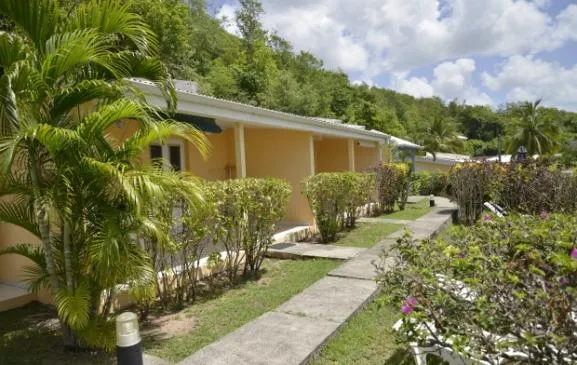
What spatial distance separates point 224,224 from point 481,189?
8908 millimetres

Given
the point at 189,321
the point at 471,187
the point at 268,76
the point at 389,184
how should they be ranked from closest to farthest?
the point at 189,321 < the point at 471,187 < the point at 389,184 < the point at 268,76

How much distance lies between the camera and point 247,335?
4305mm

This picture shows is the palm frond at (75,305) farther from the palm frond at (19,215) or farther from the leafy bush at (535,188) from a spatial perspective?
the leafy bush at (535,188)

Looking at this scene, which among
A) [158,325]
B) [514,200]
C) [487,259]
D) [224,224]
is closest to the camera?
[487,259]

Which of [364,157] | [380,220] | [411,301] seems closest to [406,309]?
[411,301]

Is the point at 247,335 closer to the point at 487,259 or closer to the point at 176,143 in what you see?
the point at 487,259

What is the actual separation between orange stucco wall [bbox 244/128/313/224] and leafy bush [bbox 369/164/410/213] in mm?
3602

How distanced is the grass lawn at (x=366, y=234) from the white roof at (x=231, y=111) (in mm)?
3128

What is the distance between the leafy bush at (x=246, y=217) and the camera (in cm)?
608

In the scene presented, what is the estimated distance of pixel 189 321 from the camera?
5.17 meters

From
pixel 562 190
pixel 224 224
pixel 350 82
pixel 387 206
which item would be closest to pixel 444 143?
pixel 350 82

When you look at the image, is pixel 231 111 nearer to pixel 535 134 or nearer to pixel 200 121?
pixel 200 121

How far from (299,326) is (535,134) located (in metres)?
48.3

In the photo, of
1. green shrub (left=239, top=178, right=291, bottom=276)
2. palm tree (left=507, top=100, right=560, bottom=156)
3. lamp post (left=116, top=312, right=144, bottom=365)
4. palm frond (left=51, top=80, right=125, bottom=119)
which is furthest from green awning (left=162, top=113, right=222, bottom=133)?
palm tree (left=507, top=100, right=560, bottom=156)
